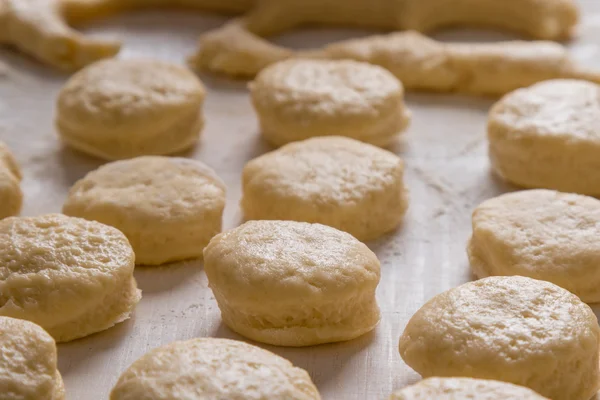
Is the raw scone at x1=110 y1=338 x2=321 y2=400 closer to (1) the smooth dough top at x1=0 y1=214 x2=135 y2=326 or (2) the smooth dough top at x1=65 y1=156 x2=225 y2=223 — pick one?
(1) the smooth dough top at x1=0 y1=214 x2=135 y2=326

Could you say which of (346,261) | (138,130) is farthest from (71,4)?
(346,261)

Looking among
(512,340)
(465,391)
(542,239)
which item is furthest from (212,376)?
(542,239)

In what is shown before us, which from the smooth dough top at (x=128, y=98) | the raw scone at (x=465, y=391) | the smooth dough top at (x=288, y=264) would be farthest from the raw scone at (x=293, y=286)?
the smooth dough top at (x=128, y=98)

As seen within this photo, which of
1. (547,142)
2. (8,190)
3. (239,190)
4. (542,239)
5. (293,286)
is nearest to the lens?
(293,286)

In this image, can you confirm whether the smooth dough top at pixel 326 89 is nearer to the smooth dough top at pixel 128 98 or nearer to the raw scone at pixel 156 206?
the smooth dough top at pixel 128 98

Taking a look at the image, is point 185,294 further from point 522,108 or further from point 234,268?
point 522,108

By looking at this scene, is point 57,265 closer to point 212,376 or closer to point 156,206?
point 156,206
